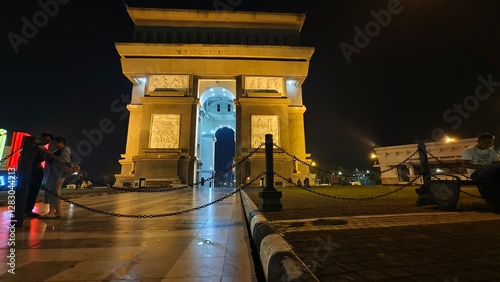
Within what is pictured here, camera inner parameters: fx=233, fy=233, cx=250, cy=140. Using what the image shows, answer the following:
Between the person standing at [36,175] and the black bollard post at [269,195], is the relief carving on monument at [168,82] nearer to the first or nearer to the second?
the person standing at [36,175]

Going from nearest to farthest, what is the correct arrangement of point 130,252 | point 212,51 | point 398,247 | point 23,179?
point 398,247 < point 130,252 < point 23,179 < point 212,51

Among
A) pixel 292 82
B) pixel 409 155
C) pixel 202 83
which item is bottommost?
pixel 409 155

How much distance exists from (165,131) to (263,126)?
11216 millimetres

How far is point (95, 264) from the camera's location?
2322 mm

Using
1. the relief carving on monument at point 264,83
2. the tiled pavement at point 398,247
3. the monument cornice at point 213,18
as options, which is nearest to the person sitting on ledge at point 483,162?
the tiled pavement at point 398,247

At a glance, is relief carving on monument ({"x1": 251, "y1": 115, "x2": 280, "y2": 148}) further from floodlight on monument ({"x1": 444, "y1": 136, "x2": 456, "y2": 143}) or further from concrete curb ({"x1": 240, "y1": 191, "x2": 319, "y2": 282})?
concrete curb ({"x1": 240, "y1": 191, "x2": 319, "y2": 282})

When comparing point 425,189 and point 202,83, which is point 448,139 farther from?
point 202,83

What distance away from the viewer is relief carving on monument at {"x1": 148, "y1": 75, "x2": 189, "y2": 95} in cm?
2852

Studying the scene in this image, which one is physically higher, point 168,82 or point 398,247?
point 168,82

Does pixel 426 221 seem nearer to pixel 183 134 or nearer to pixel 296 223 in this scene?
pixel 296 223

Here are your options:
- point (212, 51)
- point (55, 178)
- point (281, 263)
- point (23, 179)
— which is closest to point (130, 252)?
point (281, 263)

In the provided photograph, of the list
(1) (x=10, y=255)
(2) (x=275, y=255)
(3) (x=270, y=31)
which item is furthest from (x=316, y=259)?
(3) (x=270, y=31)

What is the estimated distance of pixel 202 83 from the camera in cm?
3294

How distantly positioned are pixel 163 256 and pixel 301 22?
114 ft
